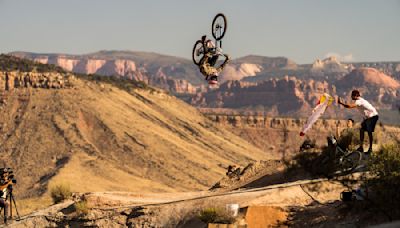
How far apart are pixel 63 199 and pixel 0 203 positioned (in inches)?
295

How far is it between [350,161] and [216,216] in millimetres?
3632

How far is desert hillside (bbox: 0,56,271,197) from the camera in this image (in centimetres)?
6856

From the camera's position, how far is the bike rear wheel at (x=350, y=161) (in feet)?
68.5

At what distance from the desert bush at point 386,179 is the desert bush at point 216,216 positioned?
370cm

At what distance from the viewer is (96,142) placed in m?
78.5

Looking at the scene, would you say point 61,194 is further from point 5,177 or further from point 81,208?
point 5,177

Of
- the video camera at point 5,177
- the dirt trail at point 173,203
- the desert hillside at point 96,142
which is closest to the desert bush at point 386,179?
the dirt trail at point 173,203

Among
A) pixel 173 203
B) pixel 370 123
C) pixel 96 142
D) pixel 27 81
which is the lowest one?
pixel 96 142

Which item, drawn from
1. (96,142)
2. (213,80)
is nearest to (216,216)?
(213,80)

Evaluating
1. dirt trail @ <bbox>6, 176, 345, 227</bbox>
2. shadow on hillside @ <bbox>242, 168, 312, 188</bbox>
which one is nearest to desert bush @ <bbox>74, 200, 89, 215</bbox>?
dirt trail @ <bbox>6, 176, 345, 227</bbox>

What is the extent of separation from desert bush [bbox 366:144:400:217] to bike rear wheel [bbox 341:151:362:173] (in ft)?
4.04

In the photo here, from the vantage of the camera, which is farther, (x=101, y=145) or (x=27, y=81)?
(x=27, y=81)

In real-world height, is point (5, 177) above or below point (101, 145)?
above

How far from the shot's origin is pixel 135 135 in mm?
82250
